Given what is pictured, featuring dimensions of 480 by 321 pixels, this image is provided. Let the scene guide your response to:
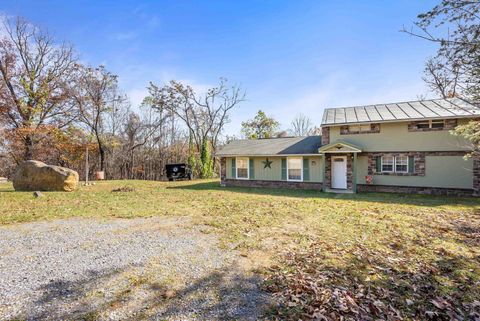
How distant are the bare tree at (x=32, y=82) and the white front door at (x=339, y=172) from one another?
21.8 metres

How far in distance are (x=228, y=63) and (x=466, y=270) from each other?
1811 cm

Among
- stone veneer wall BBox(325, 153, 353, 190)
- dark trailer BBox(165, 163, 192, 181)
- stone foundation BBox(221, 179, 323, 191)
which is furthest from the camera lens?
dark trailer BBox(165, 163, 192, 181)

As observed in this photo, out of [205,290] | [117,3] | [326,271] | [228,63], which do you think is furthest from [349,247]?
[228,63]

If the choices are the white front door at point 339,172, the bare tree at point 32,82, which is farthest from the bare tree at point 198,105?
the white front door at point 339,172

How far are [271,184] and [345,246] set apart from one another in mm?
10335

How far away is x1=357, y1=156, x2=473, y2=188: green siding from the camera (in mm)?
11180

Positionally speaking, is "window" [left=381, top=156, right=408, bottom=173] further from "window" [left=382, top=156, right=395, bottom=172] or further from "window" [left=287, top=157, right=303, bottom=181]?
"window" [left=287, top=157, right=303, bottom=181]

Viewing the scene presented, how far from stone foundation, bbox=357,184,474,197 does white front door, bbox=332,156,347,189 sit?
0.87m

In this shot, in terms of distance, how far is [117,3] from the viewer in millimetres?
9141

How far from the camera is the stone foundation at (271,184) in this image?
14.0 meters

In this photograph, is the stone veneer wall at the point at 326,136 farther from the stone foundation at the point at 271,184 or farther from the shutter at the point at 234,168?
the shutter at the point at 234,168

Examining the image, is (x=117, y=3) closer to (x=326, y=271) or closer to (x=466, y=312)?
(x=326, y=271)

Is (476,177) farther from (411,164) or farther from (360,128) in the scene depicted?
(360,128)

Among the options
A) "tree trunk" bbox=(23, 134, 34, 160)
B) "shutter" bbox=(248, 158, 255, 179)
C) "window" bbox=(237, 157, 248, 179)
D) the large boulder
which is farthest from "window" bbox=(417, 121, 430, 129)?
"tree trunk" bbox=(23, 134, 34, 160)
